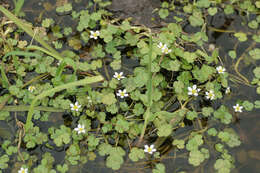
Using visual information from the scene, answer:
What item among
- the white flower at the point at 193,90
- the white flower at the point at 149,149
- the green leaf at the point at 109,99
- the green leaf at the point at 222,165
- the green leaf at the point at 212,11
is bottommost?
the green leaf at the point at 222,165

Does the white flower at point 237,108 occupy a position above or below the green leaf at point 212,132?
above

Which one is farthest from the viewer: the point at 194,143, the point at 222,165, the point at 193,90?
the point at 193,90

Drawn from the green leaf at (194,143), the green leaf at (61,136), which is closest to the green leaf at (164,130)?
the green leaf at (194,143)

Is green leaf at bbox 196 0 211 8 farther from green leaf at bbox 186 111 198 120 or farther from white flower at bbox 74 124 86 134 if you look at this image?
white flower at bbox 74 124 86 134

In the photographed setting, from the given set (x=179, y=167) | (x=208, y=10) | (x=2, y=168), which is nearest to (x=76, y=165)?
(x=2, y=168)

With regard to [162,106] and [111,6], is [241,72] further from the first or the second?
[111,6]

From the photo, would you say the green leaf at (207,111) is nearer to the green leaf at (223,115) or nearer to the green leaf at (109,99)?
the green leaf at (223,115)

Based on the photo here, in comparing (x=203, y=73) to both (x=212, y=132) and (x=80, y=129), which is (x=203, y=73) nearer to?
(x=212, y=132)

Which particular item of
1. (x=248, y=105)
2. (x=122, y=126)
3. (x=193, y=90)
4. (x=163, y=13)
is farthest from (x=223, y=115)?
(x=163, y=13)
